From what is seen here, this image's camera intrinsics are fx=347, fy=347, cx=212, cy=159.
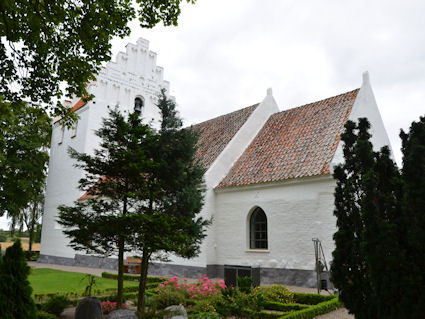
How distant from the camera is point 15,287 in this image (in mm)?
4020

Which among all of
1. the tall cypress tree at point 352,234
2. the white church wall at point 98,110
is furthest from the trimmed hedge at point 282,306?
the white church wall at point 98,110

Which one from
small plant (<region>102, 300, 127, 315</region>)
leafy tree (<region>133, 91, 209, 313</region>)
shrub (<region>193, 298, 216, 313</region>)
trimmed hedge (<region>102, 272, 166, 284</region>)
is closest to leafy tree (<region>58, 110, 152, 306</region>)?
leafy tree (<region>133, 91, 209, 313</region>)

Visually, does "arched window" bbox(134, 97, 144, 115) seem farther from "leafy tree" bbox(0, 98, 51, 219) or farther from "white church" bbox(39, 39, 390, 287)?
"leafy tree" bbox(0, 98, 51, 219)

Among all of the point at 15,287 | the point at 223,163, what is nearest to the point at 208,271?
the point at 223,163

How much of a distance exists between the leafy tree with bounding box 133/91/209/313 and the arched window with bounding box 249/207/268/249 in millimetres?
6541

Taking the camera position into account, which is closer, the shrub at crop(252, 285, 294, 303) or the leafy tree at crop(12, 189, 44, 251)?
the shrub at crop(252, 285, 294, 303)

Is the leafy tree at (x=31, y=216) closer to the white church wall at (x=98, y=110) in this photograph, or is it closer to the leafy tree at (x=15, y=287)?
the white church wall at (x=98, y=110)

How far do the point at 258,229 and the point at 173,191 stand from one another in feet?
24.9

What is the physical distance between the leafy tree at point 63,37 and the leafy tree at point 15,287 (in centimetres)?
521

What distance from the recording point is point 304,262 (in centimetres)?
1285

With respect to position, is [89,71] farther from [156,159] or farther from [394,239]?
[394,239]

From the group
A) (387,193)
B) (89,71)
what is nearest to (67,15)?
(89,71)

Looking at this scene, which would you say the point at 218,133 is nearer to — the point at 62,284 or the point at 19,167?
the point at 62,284

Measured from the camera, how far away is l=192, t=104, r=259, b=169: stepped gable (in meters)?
17.5
